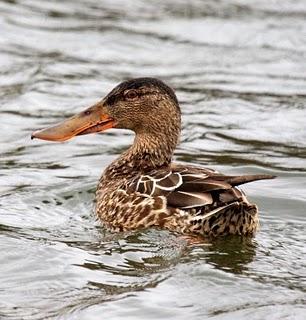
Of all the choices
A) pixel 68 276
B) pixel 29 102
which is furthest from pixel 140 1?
pixel 68 276

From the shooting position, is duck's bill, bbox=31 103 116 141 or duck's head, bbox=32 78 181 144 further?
duck's bill, bbox=31 103 116 141

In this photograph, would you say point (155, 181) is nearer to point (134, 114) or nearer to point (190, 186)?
point (190, 186)

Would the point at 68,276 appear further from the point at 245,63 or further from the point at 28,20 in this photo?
the point at 28,20

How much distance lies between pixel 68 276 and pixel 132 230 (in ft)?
3.96

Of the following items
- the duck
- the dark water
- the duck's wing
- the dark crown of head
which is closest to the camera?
the dark water

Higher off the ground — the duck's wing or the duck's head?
the duck's head

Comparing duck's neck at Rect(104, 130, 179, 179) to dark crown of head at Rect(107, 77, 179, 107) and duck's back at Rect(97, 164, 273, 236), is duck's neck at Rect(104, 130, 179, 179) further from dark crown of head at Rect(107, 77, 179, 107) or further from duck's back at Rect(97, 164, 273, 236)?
duck's back at Rect(97, 164, 273, 236)

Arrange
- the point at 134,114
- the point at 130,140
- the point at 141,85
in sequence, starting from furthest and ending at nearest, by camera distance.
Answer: the point at 130,140 → the point at 134,114 → the point at 141,85

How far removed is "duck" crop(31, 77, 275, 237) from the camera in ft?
30.3

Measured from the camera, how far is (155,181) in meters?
9.62

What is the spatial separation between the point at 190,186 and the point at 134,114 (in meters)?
1.54

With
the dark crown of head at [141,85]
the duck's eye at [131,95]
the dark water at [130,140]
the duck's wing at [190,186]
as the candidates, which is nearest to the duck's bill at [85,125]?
the dark crown of head at [141,85]

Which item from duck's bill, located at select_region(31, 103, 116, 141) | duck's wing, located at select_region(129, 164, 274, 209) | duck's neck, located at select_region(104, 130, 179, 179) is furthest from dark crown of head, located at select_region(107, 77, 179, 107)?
duck's wing, located at select_region(129, 164, 274, 209)

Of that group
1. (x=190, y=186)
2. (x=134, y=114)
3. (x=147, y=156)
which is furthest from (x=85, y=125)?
(x=190, y=186)
